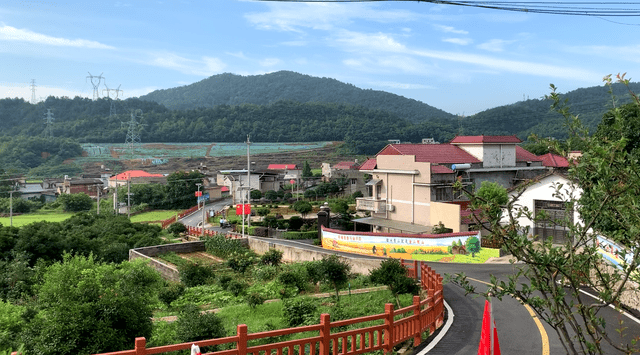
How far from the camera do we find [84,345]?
8523 millimetres

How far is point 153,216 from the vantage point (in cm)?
5797

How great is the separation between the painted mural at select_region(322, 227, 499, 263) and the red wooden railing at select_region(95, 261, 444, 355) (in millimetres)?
10590

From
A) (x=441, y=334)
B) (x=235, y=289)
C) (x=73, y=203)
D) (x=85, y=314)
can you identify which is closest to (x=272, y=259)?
(x=235, y=289)

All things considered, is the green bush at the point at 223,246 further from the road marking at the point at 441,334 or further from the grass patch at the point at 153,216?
the grass patch at the point at 153,216

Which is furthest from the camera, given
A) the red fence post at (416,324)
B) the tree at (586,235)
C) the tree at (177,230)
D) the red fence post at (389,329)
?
the tree at (177,230)

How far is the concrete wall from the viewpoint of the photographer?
66.6ft

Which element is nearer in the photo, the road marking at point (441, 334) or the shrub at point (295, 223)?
the road marking at point (441, 334)

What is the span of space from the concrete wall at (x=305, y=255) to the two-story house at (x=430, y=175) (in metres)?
7.13

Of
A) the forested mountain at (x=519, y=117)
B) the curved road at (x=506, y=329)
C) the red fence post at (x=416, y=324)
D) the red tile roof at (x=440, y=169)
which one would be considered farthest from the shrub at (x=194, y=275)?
the forested mountain at (x=519, y=117)

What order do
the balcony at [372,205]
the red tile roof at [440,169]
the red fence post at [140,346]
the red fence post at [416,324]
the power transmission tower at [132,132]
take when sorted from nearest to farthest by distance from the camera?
the red fence post at [140,346], the red fence post at [416,324], the red tile roof at [440,169], the balcony at [372,205], the power transmission tower at [132,132]

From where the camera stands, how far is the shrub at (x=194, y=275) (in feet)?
66.0

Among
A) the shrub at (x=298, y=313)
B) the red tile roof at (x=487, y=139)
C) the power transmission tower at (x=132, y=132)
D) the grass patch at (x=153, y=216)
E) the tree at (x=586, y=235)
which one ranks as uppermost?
the power transmission tower at (x=132, y=132)

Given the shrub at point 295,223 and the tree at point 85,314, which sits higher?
the tree at point 85,314

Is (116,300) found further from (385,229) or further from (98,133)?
(98,133)
